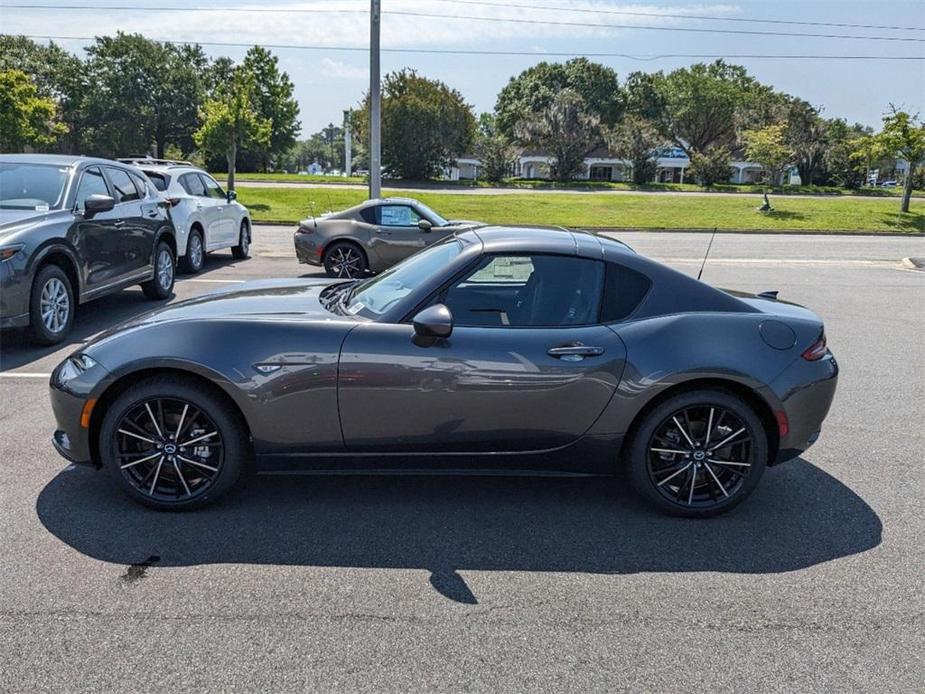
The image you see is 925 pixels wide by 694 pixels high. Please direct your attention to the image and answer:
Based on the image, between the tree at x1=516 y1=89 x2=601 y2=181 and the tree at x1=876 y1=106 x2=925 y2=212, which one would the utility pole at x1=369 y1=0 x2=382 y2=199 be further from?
the tree at x1=516 y1=89 x2=601 y2=181

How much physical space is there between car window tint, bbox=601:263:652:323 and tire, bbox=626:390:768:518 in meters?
0.52

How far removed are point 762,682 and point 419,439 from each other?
186 centimetres

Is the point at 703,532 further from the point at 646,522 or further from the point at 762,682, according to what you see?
the point at 762,682

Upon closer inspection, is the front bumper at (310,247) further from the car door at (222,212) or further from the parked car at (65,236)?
the parked car at (65,236)

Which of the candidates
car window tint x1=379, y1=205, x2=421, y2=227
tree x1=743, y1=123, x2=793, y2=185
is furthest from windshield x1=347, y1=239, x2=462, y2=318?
tree x1=743, y1=123, x2=793, y2=185

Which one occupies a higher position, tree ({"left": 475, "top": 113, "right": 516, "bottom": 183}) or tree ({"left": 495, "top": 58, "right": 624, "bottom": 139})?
tree ({"left": 495, "top": 58, "right": 624, "bottom": 139})

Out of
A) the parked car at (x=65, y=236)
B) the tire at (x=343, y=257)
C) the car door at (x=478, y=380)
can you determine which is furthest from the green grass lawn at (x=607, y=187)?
the car door at (x=478, y=380)

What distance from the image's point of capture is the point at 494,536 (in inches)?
151

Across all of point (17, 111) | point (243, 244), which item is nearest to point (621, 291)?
point (243, 244)

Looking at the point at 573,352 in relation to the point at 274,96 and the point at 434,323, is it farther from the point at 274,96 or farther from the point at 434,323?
the point at 274,96

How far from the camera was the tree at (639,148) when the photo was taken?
5506 cm

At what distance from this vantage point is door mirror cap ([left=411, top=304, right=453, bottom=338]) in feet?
12.2

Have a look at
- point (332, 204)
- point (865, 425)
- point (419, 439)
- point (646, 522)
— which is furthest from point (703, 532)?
point (332, 204)

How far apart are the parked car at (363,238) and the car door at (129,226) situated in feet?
11.4
